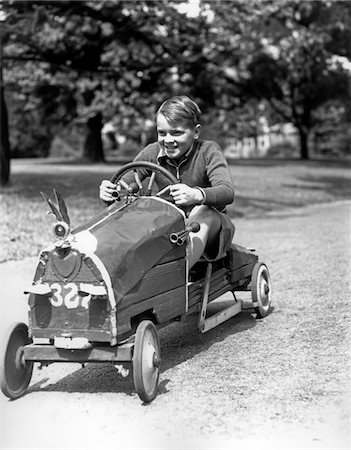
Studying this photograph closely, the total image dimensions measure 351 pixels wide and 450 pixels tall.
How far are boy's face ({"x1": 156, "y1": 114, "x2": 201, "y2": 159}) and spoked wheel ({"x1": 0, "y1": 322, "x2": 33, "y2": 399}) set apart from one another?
1.47 meters

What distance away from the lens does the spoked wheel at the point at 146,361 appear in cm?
339

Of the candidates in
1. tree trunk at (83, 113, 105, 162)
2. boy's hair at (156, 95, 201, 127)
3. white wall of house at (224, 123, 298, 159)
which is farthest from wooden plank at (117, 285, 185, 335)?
white wall of house at (224, 123, 298, 159)

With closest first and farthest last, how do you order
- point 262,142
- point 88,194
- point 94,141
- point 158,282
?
point 158,282, point 88,194, point 94,141, point 262,142

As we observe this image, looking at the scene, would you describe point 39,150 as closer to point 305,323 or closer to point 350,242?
point 350,242

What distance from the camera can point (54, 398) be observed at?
3.69 metres

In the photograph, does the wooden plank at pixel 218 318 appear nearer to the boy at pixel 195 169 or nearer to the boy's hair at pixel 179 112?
the boy at pixel 195 169

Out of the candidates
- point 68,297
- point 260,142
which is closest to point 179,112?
point 68,297

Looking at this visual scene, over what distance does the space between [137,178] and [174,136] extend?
0.35m

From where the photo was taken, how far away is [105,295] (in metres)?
3.41

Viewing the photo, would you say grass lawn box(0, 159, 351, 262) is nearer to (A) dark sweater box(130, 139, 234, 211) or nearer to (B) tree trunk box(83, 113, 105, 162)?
(A) dark sweater box(130, 139, 234, 211)

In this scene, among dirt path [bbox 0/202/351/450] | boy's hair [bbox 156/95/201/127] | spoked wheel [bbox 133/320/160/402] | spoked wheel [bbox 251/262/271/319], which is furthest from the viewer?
spoked wheel [bbox 251/262/271/319]

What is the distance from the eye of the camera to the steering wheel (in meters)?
4.12

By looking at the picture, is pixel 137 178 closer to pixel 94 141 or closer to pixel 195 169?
pixel 195 169

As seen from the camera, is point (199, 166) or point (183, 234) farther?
point (199, 166)
